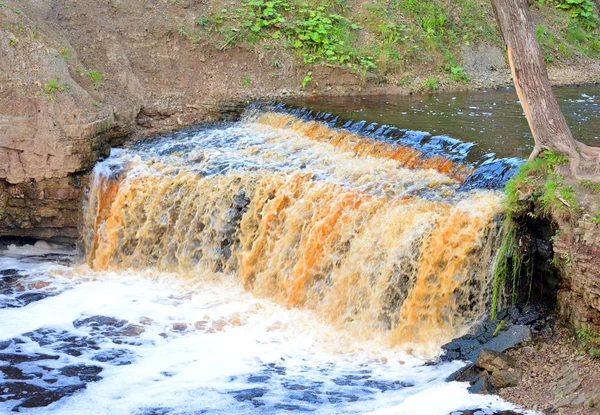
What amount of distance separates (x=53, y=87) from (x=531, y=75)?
20.7ft

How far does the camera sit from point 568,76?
47.3 feet

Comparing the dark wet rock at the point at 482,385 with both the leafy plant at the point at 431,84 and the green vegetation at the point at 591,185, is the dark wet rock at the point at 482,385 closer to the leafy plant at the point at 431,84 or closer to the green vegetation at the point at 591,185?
the green vegetation at the point at 591,185

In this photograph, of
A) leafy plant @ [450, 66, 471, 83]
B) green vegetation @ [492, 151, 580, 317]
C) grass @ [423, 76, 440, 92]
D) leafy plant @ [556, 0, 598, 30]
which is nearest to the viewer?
green vegetation @ [492, 151, 580, 317]

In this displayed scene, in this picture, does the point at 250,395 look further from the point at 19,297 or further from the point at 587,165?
the point at 587,165

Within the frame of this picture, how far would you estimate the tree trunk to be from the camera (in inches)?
289

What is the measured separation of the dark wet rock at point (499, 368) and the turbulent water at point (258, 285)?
0.68 feet

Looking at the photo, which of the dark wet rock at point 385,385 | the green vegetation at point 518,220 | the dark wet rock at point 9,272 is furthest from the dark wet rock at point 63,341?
the green vegetation at point 518,220

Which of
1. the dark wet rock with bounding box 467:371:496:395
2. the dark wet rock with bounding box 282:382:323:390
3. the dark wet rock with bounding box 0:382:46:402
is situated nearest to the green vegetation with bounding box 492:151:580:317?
the dark wet rock with bounding box 467:371:496:395

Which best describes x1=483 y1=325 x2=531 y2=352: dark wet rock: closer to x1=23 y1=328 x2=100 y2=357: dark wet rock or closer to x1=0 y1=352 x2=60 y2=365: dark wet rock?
x1=23 y1=328 x2=100 y2=357: dark wet rock

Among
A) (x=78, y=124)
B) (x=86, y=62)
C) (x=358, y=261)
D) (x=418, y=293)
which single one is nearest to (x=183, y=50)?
(x=86, y=62)

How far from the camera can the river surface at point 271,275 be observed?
644 centimetres

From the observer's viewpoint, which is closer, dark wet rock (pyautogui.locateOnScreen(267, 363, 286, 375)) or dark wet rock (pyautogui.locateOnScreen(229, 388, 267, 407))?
dark wet rock (pyautogui.locateOnScreen(229, 388, 267, 407))

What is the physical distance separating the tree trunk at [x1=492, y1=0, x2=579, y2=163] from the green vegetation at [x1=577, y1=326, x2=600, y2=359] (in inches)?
76.1

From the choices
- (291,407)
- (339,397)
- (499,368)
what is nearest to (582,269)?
(499,368)
